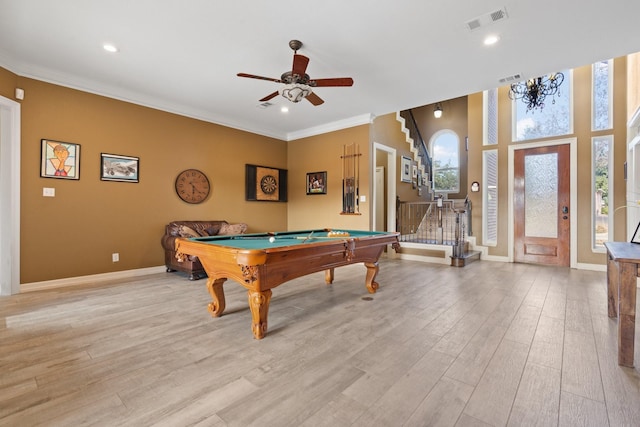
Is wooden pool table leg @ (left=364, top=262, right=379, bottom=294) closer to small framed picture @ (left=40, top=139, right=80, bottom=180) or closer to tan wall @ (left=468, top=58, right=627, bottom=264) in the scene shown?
tan wall @ (left=468, top=58, right=627, bottom=264)

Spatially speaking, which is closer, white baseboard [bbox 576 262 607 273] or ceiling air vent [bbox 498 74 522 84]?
ceiling air vent [bbox 498 74 522 84]

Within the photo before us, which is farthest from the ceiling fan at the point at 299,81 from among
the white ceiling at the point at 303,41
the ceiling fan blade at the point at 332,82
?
the white ceiling at the point at 303,41

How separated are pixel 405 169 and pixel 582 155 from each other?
350 centimetres

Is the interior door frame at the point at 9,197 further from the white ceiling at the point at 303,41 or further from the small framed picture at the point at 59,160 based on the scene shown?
the white ceiling at the point at 303,41

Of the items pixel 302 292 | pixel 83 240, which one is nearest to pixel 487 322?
pixel 302 292

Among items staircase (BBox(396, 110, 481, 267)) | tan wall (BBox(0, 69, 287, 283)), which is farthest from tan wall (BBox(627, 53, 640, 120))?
tan wall (BBox(0, 69, 287, 283))

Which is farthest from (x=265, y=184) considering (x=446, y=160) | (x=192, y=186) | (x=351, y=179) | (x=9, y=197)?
(x=446, y=160)

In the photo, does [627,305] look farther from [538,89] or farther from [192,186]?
[192,186]

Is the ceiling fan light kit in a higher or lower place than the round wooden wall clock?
higher

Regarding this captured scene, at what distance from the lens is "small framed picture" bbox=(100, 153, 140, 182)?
4.37m

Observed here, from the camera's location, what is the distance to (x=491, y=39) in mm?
3111

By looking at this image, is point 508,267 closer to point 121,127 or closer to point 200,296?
point 200,296

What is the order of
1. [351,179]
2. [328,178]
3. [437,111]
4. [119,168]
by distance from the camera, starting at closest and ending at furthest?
[119,168] < [351,179] < [328,178] < [437,111]

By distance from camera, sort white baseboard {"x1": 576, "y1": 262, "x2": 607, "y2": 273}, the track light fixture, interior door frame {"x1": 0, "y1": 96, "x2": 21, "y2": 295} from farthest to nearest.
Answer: the track light fixture → white baseboard {"x1": 576, "y1": 262, "x2": 607, "y2": 273} → interior door frame {"x1": 0, "y1": 96, "x2": 21, "y2": 295}
